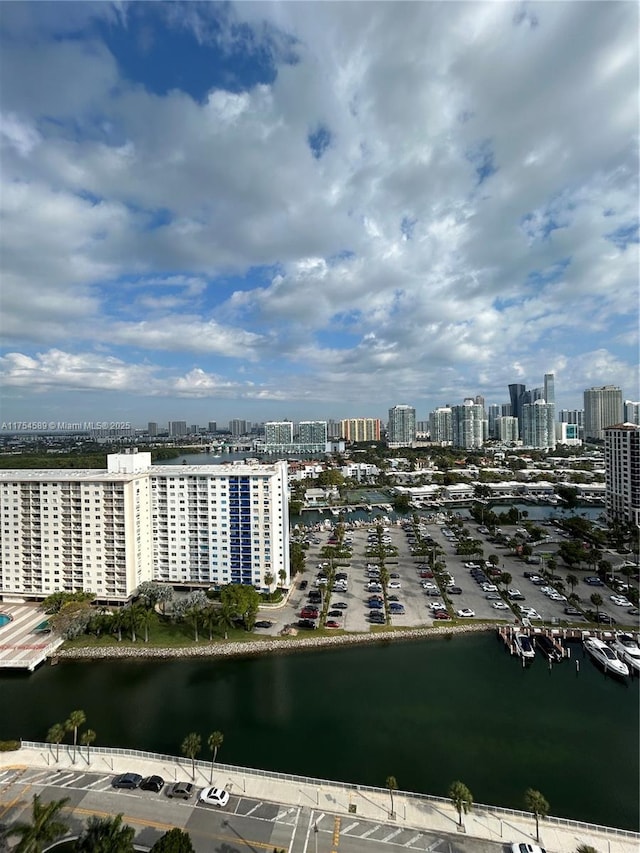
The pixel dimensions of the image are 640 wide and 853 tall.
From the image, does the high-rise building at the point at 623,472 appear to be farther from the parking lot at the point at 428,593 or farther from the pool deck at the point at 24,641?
the pool deck at the point at 24,641

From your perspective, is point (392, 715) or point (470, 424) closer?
point (392, 715)

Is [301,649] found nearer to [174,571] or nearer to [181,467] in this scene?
[174,571]

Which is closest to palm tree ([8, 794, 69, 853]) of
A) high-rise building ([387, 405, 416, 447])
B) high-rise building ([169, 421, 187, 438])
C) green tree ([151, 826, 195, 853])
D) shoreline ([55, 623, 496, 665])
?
green tree ([151, 826, 195, 853])

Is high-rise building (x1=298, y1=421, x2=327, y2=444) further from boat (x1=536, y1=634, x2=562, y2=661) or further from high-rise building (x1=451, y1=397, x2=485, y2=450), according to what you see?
boat (x1=536, y1=634, x2=562, y2=661)

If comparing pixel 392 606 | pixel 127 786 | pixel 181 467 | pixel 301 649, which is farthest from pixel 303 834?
pixel 181 467

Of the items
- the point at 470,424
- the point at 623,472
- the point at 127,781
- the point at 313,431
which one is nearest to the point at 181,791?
the point at 127,781

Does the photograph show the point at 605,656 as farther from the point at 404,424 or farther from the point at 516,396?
the point at 516,396

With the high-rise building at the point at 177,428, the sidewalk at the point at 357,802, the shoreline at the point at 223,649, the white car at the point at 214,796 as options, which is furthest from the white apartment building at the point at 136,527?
the high-rise building at the point at 177,428
